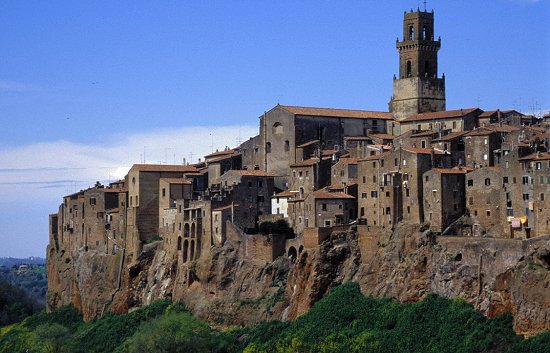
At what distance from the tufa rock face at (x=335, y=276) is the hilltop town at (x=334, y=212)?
0.11 meters

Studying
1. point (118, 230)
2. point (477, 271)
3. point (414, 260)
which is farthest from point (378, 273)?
point (118, 230)

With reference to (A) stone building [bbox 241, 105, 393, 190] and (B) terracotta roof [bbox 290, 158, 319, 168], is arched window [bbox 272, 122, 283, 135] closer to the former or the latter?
(A) stone building [bbox 241, 105, 393, 190]

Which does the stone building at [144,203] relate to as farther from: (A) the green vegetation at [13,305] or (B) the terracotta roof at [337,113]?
(A) the green vegetation at [13,305]

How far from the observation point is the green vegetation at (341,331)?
2726 inches

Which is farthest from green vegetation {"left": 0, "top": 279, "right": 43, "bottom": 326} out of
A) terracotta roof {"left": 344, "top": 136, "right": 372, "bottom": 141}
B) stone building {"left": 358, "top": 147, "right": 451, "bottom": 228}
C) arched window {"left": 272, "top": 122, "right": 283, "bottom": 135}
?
stone building {"left": 358, "top": 147, "right": 451, "bottom": 228}

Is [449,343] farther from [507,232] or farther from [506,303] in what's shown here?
[507,232]

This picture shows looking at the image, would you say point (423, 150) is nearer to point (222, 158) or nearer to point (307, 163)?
point (307, 163)

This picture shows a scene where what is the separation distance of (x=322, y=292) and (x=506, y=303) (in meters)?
15.4

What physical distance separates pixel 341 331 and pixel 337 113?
28296 millimetres

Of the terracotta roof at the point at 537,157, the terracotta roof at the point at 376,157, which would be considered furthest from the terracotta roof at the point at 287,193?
the terracotta roof at the point at 537,157

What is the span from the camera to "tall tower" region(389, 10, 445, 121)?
102 m

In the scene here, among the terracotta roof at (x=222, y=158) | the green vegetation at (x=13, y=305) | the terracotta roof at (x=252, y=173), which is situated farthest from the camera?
the green vegetation at (x=13, y=305)

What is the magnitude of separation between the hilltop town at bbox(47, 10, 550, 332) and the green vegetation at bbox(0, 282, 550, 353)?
1227 mm

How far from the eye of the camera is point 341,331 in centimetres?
7644
